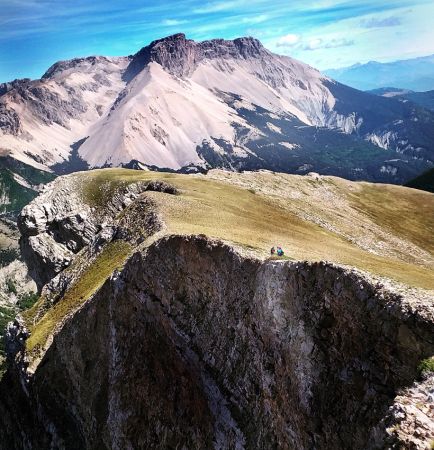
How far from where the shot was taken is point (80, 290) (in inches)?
2901

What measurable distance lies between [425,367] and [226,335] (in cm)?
2087

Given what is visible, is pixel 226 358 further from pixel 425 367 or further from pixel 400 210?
pixel 400 210

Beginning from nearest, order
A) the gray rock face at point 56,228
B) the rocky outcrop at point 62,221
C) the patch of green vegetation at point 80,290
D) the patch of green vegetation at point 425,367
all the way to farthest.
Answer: the patch of green vegetation at point 425,367 → the patch of green vegetation at point 80,290 → the rocky outcrop at point 62,221 → the gray rock face at point 56,228

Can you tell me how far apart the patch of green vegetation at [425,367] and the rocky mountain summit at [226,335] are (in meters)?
0.07

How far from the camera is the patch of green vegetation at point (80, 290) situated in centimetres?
6975

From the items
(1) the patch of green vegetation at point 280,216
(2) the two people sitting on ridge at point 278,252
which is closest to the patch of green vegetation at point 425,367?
(1) the patch of green vegetation at point 280,216

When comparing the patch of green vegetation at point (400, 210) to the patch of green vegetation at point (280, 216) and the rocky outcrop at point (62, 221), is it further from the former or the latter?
the rocky outcrop at point (62, 221)

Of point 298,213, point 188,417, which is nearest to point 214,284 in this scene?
point 188,417

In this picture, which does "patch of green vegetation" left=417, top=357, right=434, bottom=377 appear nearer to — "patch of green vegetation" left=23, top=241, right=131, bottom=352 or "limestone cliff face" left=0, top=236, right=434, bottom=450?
"limestone cliff face" left=0, top=236, right=434, bottom=450

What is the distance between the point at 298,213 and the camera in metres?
88.8

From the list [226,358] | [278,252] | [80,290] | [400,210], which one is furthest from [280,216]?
[400,210]

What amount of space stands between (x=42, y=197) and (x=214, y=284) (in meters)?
84.2

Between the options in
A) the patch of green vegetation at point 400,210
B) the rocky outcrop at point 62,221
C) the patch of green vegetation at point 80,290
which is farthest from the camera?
the rocky outcrop at point 62,221

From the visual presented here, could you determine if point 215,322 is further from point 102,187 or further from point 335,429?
point 102,187
